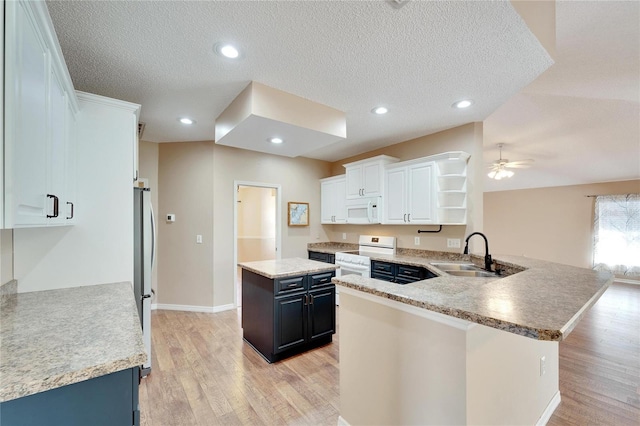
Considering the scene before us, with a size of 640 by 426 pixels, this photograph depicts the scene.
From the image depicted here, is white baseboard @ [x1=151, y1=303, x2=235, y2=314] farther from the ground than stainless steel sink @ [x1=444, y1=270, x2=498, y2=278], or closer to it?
closer to it

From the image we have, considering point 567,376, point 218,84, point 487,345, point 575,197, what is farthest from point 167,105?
point 575,197

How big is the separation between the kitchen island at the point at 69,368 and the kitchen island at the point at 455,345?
1.13 metres

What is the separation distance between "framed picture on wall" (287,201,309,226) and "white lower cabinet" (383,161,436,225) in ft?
5.35

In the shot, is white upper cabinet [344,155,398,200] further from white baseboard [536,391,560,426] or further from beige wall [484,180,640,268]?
beige wall [484,180,640,268]

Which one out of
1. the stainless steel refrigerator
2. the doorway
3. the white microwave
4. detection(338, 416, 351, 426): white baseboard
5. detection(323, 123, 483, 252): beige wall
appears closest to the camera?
detection(338, 416, 351, 426): white baseboard

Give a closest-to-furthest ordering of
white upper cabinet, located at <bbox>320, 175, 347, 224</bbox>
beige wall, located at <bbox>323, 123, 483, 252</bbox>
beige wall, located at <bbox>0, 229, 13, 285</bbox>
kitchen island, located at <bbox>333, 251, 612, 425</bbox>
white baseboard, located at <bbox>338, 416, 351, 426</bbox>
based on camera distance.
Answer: kitchen island, located at <bbox>333, 251, 612, 425</bbox>, beige wall, located at <bbox>0, 229, 13, 285</bbox>, white baseboard, located at <bbox>338, 416, 351, 426</bbox>, beige wall, located at <bbox>323, 123, 483, 252</bbox>, white upper cabinet, located at <bbox>320, 175, 347, 224</bbox>

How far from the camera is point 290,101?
102 inches

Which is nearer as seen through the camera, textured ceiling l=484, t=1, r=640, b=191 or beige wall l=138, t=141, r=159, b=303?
textured ceiling l=484, t=1, r=640, b=191

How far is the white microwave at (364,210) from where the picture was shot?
4.21m

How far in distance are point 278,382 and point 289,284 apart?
2.73 feet

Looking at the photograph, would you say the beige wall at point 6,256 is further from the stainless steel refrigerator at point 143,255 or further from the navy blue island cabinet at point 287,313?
the navy blue island cabinet at point 287,313

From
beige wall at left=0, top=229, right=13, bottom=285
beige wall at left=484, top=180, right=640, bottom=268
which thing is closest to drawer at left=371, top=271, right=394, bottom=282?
beige wall at left=0, top=229, right=13, bottom=285

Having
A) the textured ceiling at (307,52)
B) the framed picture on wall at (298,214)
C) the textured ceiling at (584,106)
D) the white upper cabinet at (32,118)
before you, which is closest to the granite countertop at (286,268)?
the white upper cabinet at (32,118)

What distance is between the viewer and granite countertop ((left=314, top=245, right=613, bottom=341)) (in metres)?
0.99
